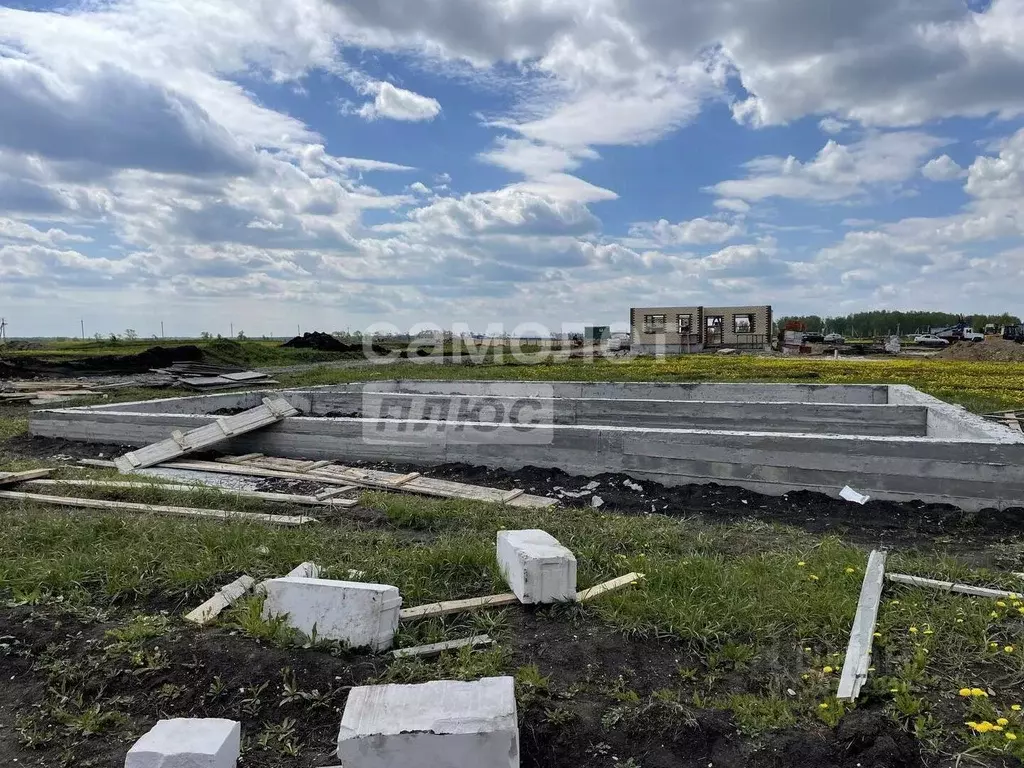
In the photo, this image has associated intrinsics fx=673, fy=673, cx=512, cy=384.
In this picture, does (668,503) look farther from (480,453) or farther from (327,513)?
(327,513)

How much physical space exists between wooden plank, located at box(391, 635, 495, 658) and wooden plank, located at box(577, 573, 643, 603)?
2.02 feet

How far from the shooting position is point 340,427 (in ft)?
25.7

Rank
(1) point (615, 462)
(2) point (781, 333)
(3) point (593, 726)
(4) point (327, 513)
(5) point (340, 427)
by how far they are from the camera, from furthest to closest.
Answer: (2) point (781, 333), (5) point (340, 427), (1) point (615, 462), (4) point (327, 513), (3) point (593, 726)

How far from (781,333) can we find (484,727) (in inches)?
1969

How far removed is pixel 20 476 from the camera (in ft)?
21.6

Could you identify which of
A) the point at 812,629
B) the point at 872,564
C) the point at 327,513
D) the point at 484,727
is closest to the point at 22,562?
the point at 327,513

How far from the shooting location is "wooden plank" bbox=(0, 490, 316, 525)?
17.1 ft

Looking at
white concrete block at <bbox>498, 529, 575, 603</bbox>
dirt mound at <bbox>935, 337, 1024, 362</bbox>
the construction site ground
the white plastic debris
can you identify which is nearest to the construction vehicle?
dirt mound at <bbox>935, 337, 1024, 362</bbox>

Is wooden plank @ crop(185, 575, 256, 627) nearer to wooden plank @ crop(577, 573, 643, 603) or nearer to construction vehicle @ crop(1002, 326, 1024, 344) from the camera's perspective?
wooden plank @ crop(577, 573, 643, 603)

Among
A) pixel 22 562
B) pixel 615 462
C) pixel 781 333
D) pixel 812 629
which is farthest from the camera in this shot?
pixel 781 333

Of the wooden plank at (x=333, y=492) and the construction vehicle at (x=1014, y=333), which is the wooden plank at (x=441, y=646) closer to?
the wooden plank at (x=333, y=492)

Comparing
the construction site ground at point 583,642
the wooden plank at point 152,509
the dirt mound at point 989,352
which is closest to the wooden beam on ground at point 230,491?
the wooden plank at point 152,509

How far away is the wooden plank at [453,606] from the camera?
331 cm

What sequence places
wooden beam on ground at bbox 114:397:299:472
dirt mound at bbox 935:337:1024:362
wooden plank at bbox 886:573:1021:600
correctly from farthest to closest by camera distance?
dirt mound at bbox 935:337:1024:362
wooden beam on ground at bbox 114:397:299:472
wooden plank at bbox 886:573:1021:600
